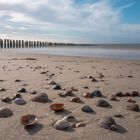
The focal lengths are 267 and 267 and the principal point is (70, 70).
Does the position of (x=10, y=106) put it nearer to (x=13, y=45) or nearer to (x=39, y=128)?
(x=39, y=128)

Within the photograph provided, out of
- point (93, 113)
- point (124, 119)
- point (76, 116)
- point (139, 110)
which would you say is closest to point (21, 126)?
point (76, 116)

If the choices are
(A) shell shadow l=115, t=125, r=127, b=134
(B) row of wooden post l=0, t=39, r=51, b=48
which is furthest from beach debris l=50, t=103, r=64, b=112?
(B) row of wooden post l=0, t=39, r=51, b=48

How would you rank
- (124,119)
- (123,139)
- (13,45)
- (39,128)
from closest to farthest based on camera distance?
(123,139) < (39,128) < (124,119) < (13,45)

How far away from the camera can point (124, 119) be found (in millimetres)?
2990

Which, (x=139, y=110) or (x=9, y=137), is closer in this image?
(x=9, y=137)

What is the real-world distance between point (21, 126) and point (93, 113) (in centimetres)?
93

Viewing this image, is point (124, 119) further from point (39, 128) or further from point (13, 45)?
point (13, 45)

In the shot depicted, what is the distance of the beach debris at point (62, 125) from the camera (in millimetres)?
2628

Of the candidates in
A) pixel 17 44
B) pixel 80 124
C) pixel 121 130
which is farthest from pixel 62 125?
pixel 17 44

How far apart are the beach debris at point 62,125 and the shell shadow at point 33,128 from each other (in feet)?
0.55

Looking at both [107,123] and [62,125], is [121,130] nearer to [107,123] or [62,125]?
[107,123]

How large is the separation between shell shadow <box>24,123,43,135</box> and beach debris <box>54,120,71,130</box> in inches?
6.6

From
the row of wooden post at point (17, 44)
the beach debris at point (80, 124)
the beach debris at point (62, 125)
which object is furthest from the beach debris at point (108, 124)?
the row of wooden post at point (17, 44)

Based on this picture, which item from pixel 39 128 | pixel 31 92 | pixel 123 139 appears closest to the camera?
pixel 123 139
